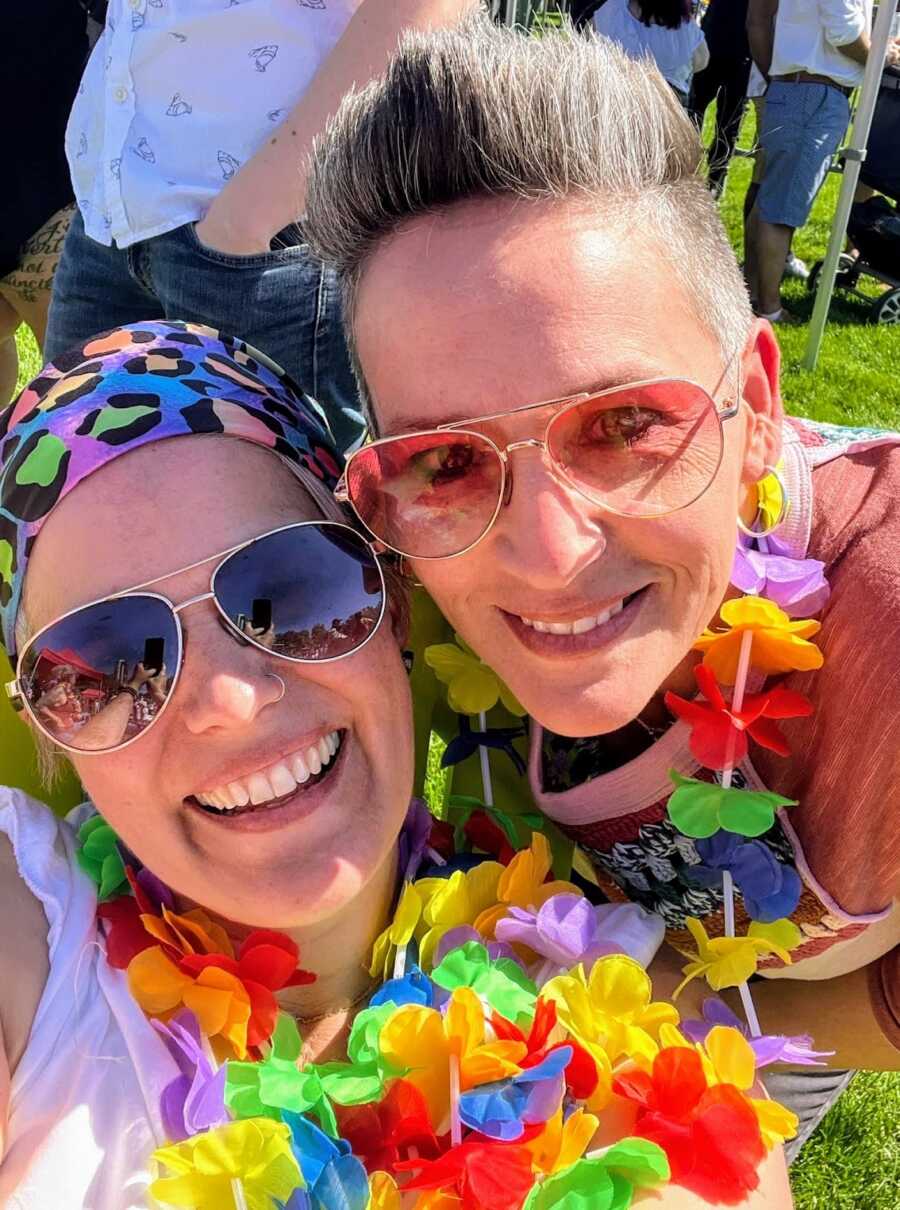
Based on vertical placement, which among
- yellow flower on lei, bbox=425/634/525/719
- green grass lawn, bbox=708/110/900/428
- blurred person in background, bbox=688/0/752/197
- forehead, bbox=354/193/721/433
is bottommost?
green grass lawn, bbox=708/110/900/428

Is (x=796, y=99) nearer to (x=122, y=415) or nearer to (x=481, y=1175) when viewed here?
(x=122, y=415)

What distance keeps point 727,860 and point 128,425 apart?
108cm

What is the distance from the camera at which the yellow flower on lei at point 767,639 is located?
1.59m

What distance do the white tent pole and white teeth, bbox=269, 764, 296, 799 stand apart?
15.1 ft

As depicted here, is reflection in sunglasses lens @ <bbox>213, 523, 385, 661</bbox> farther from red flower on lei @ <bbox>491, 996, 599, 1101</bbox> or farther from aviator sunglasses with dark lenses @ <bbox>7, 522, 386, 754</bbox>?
red flower on lei @ <bbox>491, 996, 599, 1101</bbox>

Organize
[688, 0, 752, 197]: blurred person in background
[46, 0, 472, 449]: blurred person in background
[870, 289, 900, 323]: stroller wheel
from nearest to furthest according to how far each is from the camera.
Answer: [46, 0, 472, 449]: blurred person in background → [870, 289, 900, 323]: stroller wheel → [688, 0, 752, 197]: blurred person in background

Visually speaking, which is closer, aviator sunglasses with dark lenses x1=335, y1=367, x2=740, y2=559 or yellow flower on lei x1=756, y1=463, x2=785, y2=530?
aviator sunglasses with dark lenses x1=335, y1=367, x2=740, y2=559

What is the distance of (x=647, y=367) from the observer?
1411mm

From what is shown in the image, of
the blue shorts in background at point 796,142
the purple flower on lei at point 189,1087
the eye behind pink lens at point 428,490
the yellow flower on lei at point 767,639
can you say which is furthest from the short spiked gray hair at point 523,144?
the blue shorts in background at point 796,142

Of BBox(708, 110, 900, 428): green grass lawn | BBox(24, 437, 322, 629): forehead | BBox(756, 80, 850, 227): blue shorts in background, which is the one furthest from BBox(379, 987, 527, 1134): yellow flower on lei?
BBox(756, 80, 850, 227): blue shorts in background

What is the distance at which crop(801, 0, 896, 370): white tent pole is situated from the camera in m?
4.84

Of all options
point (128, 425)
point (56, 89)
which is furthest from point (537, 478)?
point (56, 89)

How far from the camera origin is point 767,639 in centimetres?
162

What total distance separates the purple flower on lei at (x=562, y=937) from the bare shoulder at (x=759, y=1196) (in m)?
0.32
